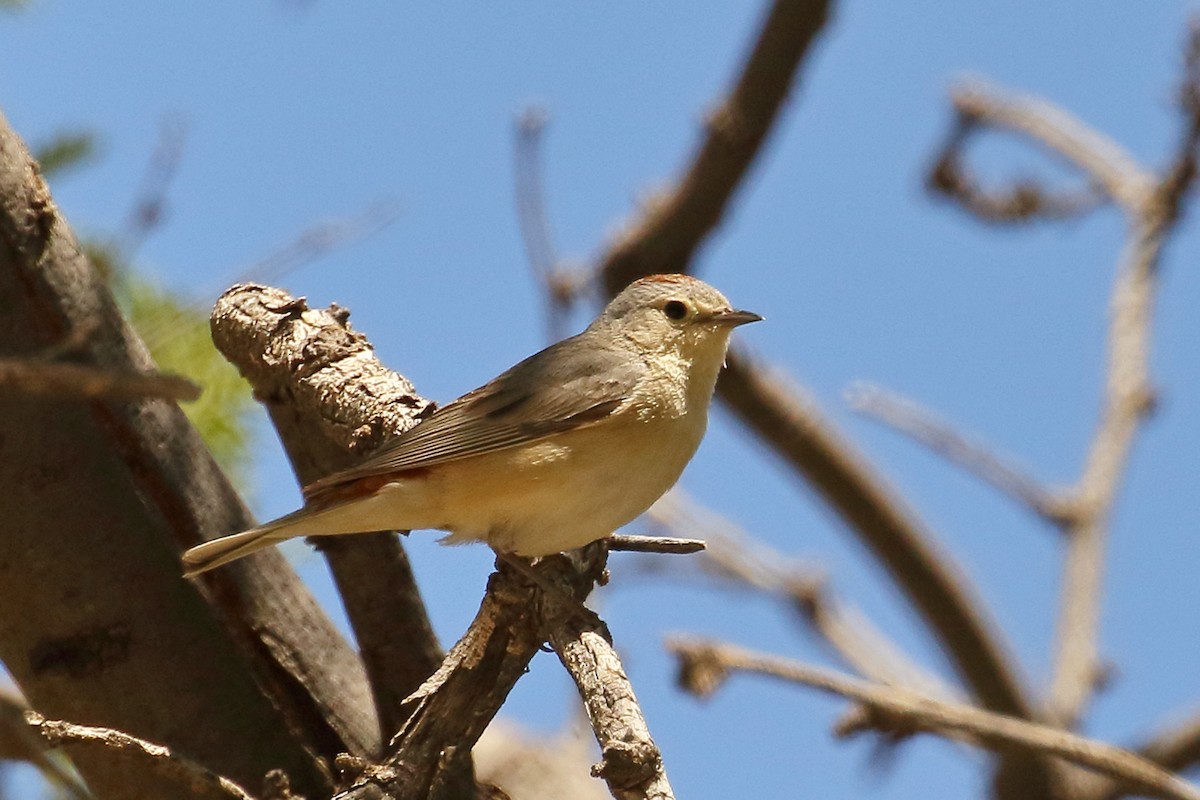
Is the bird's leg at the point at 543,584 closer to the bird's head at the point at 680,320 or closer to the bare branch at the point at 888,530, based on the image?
the bird's head at the point at 680,320

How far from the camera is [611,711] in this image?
99.5 inches

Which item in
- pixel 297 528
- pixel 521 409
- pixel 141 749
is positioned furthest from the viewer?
pixel 521 409

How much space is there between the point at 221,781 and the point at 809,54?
3625mm

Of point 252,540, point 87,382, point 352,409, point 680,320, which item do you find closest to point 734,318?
point 680,320

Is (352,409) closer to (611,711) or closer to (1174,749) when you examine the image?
(611,711)

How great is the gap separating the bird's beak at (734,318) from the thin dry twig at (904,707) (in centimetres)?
113

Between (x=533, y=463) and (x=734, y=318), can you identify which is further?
(x=734, y=318)

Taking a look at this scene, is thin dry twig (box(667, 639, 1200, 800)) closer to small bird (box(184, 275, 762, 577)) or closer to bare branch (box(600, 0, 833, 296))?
small bird (box(184, 275, 762, 577))

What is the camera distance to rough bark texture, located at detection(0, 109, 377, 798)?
2859 mm

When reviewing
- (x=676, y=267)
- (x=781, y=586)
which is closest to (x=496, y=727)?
(x=781, y=586)

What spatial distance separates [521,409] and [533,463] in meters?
0.28

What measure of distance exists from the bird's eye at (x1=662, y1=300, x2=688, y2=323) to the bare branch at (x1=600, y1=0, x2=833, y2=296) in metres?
1.22

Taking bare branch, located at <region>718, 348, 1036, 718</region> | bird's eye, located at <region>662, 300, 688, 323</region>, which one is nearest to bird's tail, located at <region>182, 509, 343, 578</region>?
bird's eye, located at <region>662, 300, 688, 323</region>

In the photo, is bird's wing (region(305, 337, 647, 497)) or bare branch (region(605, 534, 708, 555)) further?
bare branch (region(605, 534, 708, 555))
